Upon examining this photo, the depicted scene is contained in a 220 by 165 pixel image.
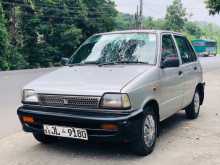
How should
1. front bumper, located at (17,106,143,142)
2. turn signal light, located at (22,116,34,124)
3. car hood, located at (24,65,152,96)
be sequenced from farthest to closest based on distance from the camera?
turn signal light, located at (22,116,34,124) < car hood, located at (24,65,152,96) < front bumper, located at (17,106,143,142)

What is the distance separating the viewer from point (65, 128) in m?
5.08

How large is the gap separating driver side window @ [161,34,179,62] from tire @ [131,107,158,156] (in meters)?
1.00

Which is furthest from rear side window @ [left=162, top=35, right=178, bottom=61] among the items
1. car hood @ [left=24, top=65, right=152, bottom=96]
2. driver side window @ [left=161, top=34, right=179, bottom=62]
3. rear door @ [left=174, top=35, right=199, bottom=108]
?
car hood @ [left=24, top=65, right=152, bottom=96]

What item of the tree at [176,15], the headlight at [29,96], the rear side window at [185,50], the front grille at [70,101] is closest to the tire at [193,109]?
the rear side window at [185,50]

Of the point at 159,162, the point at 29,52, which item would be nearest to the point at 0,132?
the point at 159,162

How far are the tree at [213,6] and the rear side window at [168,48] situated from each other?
66.7 ft

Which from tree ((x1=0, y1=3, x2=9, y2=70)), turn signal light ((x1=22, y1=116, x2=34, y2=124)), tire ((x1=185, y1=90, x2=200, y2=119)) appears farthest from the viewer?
tree ((x1=0, y1=3, x2=9, y2=70))

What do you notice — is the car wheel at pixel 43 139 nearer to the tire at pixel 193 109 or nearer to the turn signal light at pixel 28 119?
the turn signal light at pixel 28 119

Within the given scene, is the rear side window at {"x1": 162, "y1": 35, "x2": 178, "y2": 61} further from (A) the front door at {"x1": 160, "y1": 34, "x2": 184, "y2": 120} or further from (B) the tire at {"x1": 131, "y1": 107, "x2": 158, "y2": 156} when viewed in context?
(B) the tire at {"x1": 131, "y1": 107, "x2": 158, "y2": 156}

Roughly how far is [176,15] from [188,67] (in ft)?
256

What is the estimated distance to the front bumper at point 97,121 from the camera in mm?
4855

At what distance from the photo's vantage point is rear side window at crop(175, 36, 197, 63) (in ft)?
23.5

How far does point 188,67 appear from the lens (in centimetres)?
721

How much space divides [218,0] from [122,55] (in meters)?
21.2
